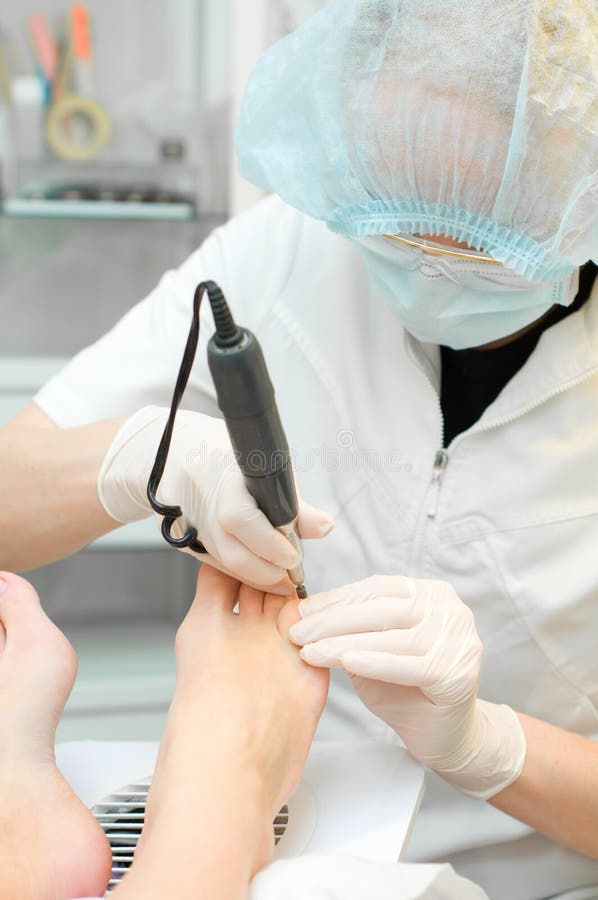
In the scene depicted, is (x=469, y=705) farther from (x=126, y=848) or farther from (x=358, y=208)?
(x=358, y=208)

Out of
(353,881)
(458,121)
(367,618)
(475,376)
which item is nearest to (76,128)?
(475,376)

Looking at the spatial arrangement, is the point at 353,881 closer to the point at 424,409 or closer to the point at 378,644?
the point at 378,644

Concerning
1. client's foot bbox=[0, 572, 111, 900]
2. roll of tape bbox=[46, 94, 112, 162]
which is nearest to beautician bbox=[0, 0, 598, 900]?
client's foot bbox=[0, 572, 111, 900]

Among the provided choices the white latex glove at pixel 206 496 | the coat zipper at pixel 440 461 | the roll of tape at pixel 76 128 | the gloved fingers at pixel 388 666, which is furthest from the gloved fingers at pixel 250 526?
the roll of tape at pixel 76 128

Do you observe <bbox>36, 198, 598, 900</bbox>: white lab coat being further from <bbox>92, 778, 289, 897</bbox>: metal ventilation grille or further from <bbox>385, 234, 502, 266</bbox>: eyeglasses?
<bbox>92, 778, 289, 897</bbox>: metal ventilation grille

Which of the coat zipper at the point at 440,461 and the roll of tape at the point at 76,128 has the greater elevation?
the roll of tape at the point at 76,128

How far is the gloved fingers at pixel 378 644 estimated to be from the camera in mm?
820

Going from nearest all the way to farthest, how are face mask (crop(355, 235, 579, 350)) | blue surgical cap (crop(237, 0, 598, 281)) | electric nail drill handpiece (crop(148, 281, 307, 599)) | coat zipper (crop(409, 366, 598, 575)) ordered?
electric nail drill handpiece (crop(148, 281, 307, 599)) → blue surgical cap (crop(237, 0, 598, 281)) → face mask (crop(355, 235, 579, 350)) → coat zipper (crop(409, 366, 598, 575))

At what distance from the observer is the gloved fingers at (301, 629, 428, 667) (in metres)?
0.82

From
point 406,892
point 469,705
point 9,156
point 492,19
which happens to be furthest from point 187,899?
point 9,156

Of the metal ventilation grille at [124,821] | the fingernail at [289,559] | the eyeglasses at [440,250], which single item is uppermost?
the eyeglasses at [440,250]

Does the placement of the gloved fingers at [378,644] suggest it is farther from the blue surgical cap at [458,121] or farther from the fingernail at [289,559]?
the blue surgical cap at [458,121]

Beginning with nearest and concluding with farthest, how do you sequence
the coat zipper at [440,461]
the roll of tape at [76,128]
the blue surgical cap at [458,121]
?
the blue surgical cap at [458,121]
the coat zipper at [440,461]
the roll of tape at [76,128]

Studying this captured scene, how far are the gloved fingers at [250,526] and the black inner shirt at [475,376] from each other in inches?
11.7
